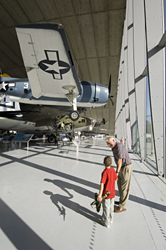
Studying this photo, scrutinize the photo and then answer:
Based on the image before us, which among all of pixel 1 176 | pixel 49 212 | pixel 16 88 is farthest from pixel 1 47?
pixel 49 212

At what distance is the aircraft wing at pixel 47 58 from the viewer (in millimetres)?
3162

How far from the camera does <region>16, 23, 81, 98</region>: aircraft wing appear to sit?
3.16 m

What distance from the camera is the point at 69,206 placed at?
8.31 feet

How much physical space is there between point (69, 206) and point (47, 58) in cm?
377

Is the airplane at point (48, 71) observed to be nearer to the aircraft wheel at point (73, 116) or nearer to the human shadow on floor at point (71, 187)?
the aircraft wheel at point (73, 116)

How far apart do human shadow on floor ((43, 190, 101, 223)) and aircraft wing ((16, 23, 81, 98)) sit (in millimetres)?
3502

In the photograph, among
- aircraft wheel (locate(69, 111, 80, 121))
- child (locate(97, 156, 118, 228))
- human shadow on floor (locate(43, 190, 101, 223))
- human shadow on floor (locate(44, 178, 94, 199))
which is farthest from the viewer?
aircraft wheel (locate(69, 111, 80, 121))

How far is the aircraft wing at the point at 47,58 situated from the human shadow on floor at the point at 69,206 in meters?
3.50

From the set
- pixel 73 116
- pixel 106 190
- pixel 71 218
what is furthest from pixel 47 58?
pixel 73 116

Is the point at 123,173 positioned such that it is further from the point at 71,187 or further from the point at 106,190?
the point at 71,187

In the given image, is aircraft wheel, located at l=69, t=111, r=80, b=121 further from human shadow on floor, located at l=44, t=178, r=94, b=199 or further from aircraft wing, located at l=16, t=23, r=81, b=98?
human shadow on floor, located at l=44, t=178, r=94, b=199

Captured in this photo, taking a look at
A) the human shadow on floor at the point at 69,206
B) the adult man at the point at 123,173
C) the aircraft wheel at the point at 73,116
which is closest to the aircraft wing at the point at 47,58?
the adult man at the point at 123,173

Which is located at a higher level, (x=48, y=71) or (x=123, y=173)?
(x=48, y=71)

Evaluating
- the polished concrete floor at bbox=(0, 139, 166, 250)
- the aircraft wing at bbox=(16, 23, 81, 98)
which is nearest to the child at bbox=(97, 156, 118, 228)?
the polished concrete floor at bbox=(0, 139, 166, 250)
